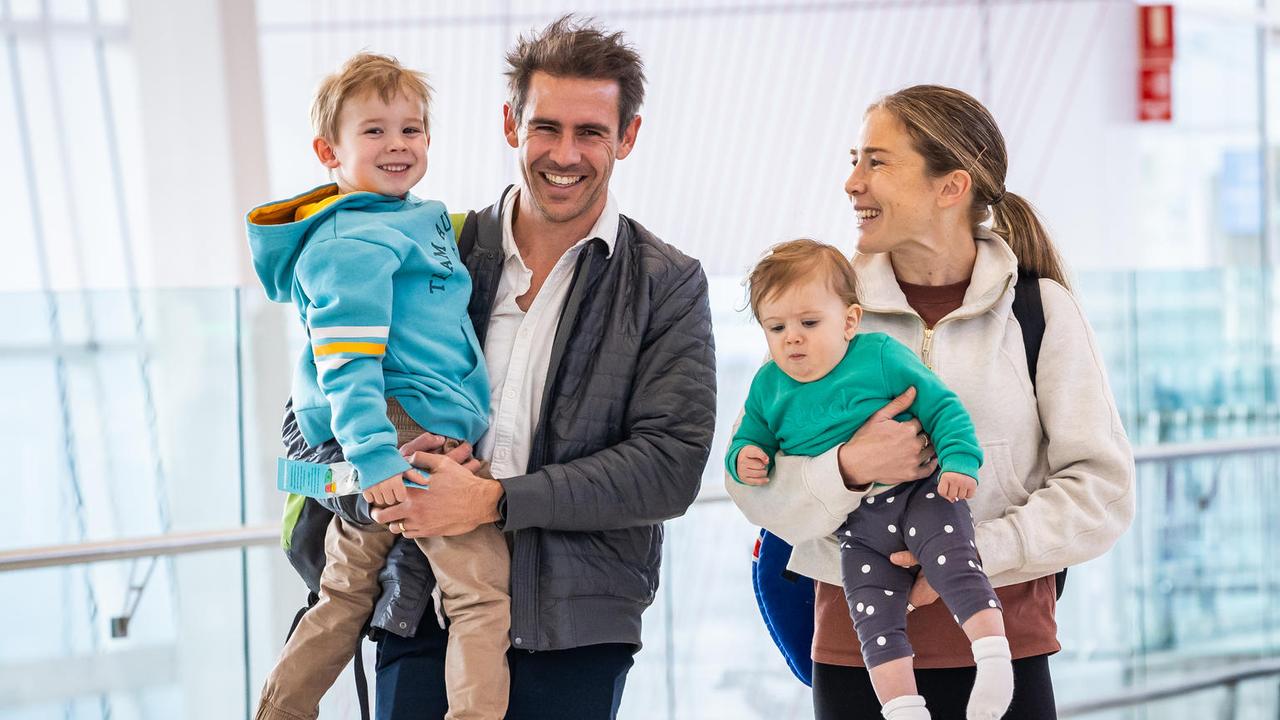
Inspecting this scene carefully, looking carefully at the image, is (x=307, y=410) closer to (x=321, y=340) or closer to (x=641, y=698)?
(x=321, y=340)

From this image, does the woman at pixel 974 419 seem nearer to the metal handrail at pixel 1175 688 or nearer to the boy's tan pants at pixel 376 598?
the boy's tan pants at pixel 376 598

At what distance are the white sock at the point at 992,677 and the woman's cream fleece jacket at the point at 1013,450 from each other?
131 mm

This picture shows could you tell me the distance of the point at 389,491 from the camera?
1768 mm

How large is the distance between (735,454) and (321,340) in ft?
2.14

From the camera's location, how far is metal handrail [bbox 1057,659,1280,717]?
4.38 metres

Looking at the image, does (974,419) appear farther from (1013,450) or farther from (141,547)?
(141,547)

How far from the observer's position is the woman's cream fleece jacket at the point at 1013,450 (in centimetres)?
175

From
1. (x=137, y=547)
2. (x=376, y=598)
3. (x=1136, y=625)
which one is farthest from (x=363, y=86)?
(x=1136, y=625)

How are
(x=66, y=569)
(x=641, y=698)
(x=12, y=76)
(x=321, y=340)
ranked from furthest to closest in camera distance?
(x=12, y=76), (x=641, y=698), (x=66, y=569), (x=321, y=340)

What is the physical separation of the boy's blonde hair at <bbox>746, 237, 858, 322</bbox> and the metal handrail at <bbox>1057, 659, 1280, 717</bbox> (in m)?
2.92

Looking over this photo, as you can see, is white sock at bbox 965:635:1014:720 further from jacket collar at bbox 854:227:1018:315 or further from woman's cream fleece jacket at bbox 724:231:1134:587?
jacket collar at bbox 854:227:1018:315

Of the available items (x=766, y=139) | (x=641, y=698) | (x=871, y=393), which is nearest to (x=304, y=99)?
(x=766, y=139)

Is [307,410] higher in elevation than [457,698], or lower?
higher

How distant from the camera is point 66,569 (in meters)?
3.20
